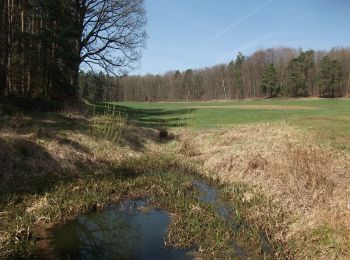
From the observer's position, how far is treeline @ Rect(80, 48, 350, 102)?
92625mm

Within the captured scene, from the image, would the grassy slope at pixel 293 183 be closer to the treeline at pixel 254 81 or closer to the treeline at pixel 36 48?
the treeline at pixel 36 48

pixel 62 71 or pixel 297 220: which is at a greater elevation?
pixel 62 71

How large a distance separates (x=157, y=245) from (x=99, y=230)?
1.75 meters

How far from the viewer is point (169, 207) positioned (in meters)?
10.6

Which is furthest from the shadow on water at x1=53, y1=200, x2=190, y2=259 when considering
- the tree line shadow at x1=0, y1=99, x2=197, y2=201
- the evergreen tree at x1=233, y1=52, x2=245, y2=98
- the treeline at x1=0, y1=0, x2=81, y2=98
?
the evergreen tree at x1=233, y1=52, x2=245, y2=98

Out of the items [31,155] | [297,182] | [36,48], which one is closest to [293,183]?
[297,182]

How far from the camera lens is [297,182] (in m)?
10.4

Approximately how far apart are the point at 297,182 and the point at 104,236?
5.25 metres

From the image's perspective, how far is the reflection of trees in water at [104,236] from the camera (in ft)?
25.6

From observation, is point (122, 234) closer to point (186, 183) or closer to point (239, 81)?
point (186, 183)

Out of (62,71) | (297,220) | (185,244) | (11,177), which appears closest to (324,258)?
(297,220)

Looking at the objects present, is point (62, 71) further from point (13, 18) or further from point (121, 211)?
point (121, 211)

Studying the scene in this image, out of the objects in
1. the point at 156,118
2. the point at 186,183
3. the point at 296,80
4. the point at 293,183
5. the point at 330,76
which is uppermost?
the point at 330,76

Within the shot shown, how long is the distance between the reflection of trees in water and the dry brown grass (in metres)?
3.00
